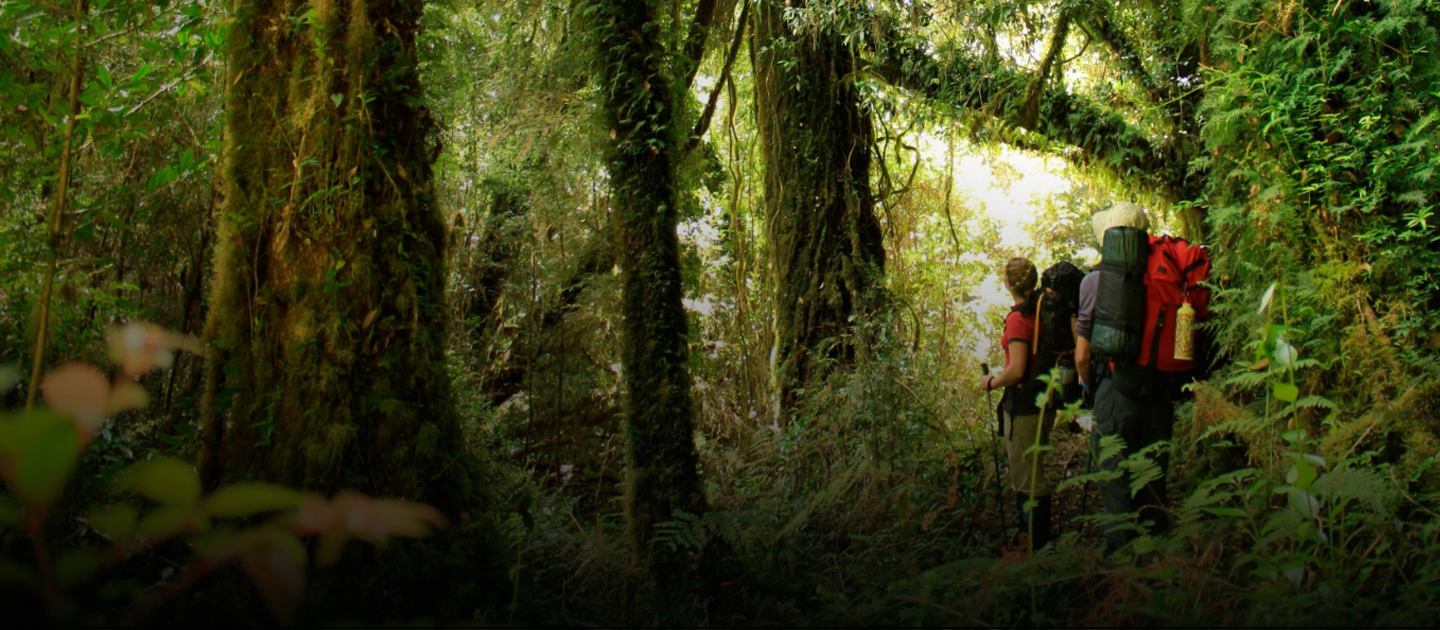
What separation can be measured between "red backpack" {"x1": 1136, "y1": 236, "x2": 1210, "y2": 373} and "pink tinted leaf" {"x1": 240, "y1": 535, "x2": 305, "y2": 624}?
16.0ft

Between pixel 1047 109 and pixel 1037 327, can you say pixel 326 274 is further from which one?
pixel 1047 109

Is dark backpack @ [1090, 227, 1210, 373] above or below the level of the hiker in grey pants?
above

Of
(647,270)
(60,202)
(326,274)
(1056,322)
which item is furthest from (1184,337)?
(60,202)

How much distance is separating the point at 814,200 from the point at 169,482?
7524 mm

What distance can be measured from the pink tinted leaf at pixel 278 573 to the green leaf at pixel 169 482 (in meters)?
0.06

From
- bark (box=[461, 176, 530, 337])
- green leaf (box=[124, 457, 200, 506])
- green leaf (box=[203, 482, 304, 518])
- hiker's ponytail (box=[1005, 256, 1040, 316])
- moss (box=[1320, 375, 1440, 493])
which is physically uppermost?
bark (box=[461, 176, 530, 337])

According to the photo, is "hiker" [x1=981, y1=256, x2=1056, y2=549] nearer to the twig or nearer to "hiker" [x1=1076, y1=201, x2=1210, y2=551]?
"hiker" [x1=1076, y1=201, x2=1210, y2=551]

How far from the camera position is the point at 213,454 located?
3426 millimetres

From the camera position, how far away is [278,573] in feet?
1.98

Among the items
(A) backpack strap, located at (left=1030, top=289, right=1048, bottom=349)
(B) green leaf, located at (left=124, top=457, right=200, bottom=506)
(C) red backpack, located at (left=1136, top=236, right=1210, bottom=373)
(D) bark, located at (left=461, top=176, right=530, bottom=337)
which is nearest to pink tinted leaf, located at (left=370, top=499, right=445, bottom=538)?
(B) green leaf, located at (left=124, top=457, right=200, bottom=506)

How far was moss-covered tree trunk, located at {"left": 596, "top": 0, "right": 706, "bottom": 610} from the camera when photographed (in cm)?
453

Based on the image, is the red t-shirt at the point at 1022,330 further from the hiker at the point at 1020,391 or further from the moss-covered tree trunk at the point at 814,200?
the moss-covered tree trunk at the point at 814,200

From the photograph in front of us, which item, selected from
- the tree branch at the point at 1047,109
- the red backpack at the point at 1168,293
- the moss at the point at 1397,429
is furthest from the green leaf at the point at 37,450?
the tree branch at the point at 1047,109

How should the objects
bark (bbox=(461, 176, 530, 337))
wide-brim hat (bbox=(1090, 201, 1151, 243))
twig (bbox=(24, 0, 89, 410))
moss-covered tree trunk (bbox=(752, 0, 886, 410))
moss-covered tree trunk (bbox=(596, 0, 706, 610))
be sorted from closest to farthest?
twig (bbox=(24, 0, 89, 410))
moss-covered tree trunk (bbox=(596, 0, 706, 610))
wide-brim hat (bbox=(1090, 201, 1151, 243))
moss-covered tree trunk (bbox=(752, 0, 886, 410))
bark (bbox=(461, 176, 530, 337))
